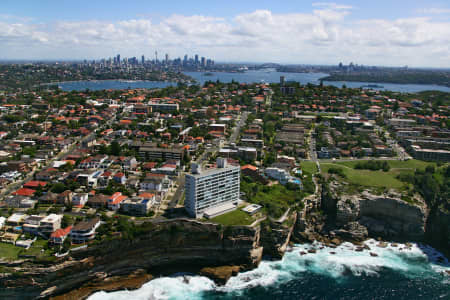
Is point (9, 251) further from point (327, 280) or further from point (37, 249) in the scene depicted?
point (327, 280)

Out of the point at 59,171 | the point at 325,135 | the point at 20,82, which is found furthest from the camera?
the point at 20,82

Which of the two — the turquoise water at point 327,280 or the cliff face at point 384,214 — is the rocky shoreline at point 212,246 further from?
the turquoise water at point 327,280

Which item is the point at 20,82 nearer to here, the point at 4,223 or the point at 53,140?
the point at 53,140

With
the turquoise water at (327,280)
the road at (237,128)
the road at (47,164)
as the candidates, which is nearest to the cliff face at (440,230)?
the turquoise water at (327,280)

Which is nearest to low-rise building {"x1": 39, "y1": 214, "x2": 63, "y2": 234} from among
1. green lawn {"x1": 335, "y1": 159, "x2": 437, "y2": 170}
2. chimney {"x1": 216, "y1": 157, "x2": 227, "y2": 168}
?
chimney {"x1": 216, "y1": 157, "x2": 227, "y2": 168}

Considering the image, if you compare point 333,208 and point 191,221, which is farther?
point 333,208

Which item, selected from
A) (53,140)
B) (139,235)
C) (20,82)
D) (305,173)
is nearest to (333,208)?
(305,173)

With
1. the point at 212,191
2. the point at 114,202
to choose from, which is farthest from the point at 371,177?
the point at 114,202
